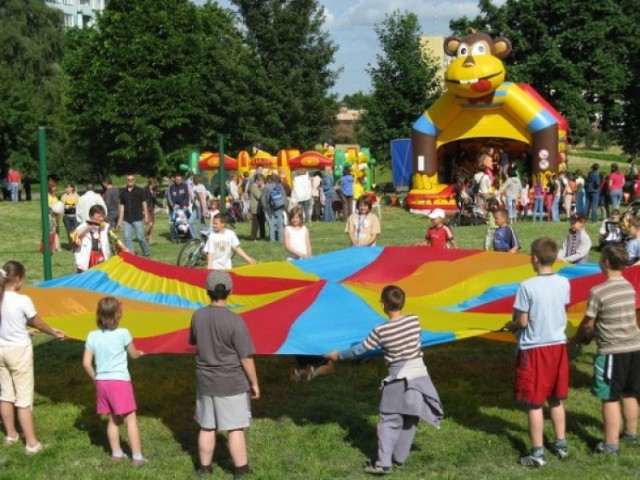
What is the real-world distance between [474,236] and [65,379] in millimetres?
11171

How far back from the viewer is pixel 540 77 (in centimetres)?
3303

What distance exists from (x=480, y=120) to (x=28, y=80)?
81.1 feet

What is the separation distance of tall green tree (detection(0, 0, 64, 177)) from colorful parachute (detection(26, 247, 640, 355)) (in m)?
30.0

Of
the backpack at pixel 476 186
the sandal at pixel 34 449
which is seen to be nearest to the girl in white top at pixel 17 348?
the sandal at pixel 34 449

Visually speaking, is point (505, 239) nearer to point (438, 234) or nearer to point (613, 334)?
point (438, 234)

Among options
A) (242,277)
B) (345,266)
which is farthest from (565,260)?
(242,277)

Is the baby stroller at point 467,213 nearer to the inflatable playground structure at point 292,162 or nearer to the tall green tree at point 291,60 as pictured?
the inflatable playground structure at point 292,162

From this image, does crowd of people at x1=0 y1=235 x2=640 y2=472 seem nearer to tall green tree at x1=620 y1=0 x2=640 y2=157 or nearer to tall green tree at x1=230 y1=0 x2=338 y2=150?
tall green tree at x1=620 y1=0 x2=640 y2=157

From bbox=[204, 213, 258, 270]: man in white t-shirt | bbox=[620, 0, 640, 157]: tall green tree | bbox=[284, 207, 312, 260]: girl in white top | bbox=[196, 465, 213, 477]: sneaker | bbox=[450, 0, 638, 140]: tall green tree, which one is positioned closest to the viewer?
bbox=[196, 465, 213, 477]: sneaker

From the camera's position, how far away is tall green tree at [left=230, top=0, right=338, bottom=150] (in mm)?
39594

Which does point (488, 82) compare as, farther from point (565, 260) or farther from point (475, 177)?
point (565, 260)

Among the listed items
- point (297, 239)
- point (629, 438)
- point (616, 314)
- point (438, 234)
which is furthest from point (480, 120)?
point (616, 314)

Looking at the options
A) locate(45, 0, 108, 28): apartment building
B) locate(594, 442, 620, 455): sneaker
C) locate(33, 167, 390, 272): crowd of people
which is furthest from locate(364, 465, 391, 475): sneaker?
locate(45, 0, 108, 28): apartment building

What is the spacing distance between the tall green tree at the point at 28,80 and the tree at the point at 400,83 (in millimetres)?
14621
